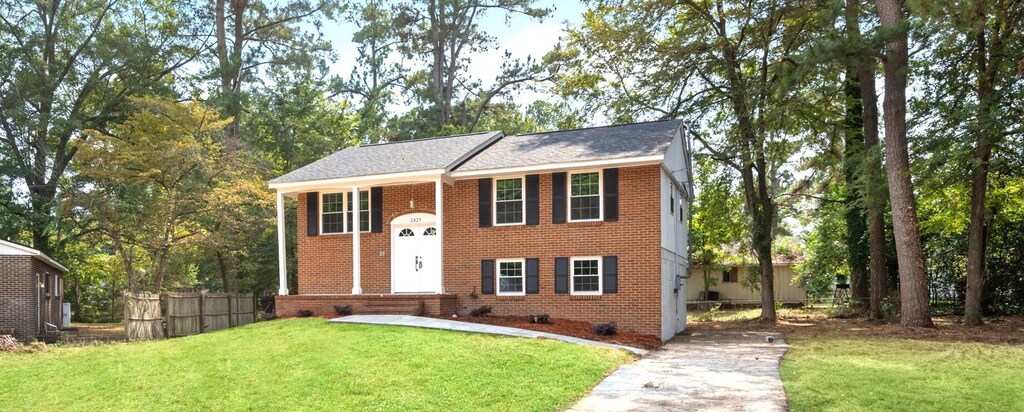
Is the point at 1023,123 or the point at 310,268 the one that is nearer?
the point at 1023,123

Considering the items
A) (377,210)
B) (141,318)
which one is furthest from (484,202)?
(141,318)

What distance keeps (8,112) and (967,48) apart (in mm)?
30727

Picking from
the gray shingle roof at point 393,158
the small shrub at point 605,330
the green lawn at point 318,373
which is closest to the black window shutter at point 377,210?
the gray shingle roof at point 393,158

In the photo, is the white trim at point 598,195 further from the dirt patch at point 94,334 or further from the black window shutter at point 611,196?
the dirt patch at point 94,334

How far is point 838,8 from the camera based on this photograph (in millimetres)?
17375

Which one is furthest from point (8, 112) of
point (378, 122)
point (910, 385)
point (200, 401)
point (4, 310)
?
point (910, 385)

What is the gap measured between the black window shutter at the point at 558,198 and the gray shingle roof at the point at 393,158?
2.57 meters

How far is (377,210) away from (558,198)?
489 cm

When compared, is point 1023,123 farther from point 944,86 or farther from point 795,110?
point 795,110

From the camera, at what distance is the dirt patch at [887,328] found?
16094 mm

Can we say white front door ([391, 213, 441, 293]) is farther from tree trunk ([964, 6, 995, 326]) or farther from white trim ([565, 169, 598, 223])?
tree trunk ([964, 6, 995, 326])

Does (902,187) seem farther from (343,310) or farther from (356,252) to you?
(343,310)

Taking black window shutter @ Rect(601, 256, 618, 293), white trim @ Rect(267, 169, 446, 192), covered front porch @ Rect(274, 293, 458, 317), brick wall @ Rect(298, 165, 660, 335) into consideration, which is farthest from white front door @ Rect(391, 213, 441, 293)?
black window shutter @ Rect(601, 256, 618, 293)

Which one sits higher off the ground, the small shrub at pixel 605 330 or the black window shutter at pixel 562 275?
the black window shutter at pixel 562 275
